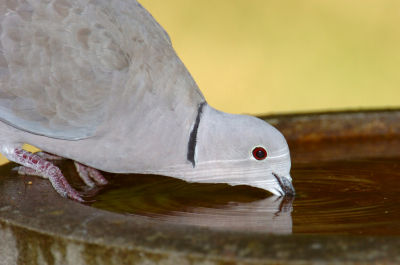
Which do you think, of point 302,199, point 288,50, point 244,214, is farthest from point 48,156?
Result: point 288,50

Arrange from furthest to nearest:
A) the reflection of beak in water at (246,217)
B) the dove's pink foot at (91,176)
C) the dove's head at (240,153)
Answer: the dove's pink foot at (91,176) → the dove's head at (240,153) → the reflection of beak in water at (246,217)

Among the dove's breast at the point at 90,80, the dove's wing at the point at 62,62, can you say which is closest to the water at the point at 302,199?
the dove's breast at the point at 90,80

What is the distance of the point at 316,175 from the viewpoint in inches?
148

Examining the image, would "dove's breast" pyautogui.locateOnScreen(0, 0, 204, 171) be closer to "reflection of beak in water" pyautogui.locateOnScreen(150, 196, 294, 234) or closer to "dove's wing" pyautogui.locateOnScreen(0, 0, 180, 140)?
"dove's wing" pyautogui.locateOnScreen(0, 0, 180, 140)

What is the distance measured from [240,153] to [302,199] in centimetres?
34

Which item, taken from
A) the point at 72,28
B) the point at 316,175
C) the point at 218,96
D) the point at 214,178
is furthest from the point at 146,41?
the point at 218,96

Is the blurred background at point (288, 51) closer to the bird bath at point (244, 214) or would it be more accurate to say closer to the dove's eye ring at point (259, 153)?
the bird bath at point (244, 214)

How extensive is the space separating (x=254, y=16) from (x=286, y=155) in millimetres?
5731

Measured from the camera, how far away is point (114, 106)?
3.38 metres

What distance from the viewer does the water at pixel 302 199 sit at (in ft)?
9.76

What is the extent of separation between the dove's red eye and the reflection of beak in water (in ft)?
0.67

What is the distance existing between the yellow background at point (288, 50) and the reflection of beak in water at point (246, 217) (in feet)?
14.7

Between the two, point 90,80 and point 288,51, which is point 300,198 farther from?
point 288,51

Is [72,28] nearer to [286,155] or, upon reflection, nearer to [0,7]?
[0,7]
